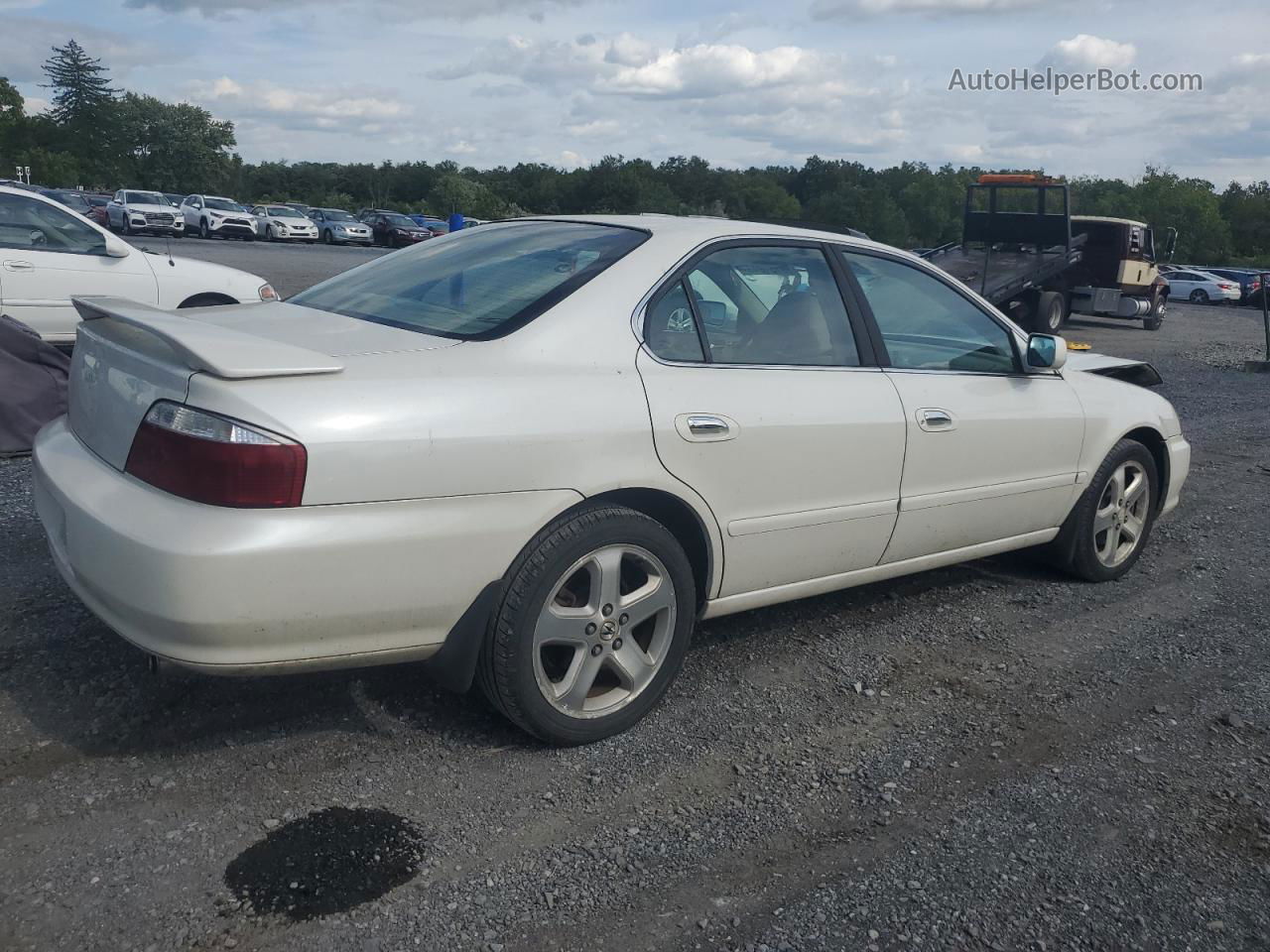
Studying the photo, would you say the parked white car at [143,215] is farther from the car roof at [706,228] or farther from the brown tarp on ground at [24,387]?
the car roof at [706,228]

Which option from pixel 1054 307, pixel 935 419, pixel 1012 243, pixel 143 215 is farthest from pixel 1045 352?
pixel 143 215

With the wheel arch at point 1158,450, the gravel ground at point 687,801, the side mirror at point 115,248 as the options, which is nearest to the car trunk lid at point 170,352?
the gravel ground at point 687,801

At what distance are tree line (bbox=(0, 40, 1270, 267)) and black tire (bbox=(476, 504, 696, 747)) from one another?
26.4 metres

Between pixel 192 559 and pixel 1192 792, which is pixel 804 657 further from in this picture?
pixel 192 559

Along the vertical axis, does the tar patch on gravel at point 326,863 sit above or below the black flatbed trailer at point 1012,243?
below

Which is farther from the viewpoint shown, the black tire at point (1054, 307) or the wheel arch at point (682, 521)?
the black tire at point (1054, 307)

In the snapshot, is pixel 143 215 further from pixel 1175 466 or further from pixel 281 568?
pixel 281 568

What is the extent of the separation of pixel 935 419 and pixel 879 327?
1.27 ft

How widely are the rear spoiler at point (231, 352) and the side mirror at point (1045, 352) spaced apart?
2.87m

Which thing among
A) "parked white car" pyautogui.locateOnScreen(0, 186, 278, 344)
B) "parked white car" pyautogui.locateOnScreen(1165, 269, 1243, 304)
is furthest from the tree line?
"parked white car" pyautogui.locateOnScreen(0, 186, 278, 344)

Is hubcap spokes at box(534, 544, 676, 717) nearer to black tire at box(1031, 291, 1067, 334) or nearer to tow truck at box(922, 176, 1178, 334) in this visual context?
tow truck at box(922, 176, 1178, 334)

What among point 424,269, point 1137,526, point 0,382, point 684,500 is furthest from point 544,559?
point 0,382

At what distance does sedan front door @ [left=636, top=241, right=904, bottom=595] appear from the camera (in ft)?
11.0

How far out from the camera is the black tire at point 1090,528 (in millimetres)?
4848
